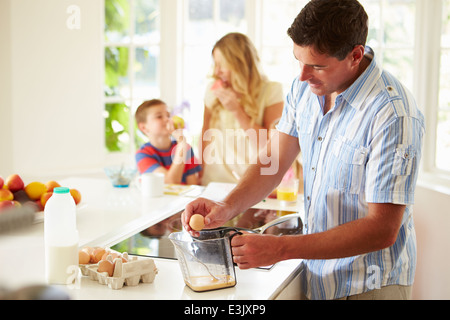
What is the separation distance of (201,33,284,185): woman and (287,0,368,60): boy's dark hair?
1277 millimetres

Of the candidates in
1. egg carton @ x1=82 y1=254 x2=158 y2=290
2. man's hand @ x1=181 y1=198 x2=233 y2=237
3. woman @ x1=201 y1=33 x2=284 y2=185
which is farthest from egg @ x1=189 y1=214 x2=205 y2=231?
woman @ x1=201 y1=33 x2=284 y2=185

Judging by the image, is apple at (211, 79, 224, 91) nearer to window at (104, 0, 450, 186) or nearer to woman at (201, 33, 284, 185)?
woman at (201, 33, 284, 185)

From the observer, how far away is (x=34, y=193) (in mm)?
1526

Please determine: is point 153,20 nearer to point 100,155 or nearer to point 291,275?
point 100,155

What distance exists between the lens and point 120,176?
2090 millimetres

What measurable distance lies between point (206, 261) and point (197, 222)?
11 centimetres

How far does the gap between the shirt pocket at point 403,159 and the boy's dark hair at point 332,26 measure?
255 mm

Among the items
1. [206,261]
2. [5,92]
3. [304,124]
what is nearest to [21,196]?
[206,261]

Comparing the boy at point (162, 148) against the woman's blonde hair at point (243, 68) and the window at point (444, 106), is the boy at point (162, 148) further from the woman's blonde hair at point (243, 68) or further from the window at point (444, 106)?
the window at point (444, 106)

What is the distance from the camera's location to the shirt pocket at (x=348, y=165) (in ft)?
3.94

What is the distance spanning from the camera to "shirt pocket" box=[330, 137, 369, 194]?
3.94ft

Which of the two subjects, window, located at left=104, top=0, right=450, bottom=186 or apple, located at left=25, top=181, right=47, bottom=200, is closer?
apple, located at left=25, top=181, right=47, bottom=200

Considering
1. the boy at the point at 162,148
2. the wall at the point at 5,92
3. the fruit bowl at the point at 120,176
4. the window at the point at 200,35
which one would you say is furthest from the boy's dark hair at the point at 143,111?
the wall at the point at 5,92
